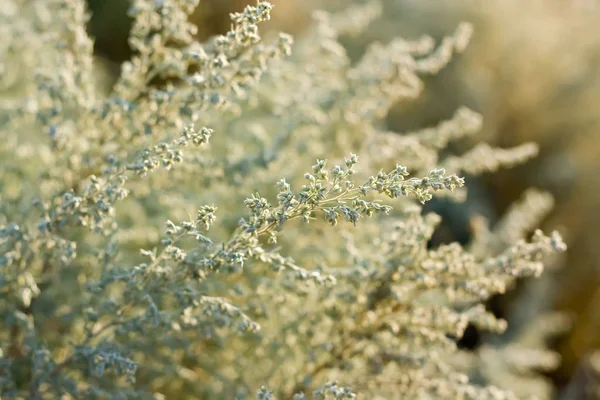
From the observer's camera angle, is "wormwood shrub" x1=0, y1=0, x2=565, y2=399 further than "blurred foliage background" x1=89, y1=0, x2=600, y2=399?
No

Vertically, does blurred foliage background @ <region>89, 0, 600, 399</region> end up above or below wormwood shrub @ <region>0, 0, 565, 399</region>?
above

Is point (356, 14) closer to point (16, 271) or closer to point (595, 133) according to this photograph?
point (16, 271)

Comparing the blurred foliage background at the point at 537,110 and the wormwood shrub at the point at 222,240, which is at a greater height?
the blurred foliage background at the point at 537,110

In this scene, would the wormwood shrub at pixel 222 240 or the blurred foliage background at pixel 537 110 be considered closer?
the wormwood shrub at pixel 222 240
